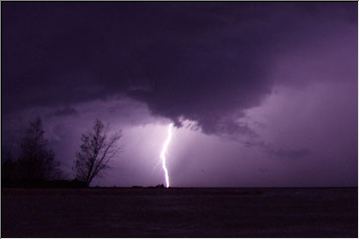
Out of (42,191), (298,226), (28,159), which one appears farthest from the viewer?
(42,191)

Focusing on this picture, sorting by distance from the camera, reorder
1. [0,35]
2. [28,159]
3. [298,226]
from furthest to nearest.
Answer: [28,159] → [298,226] → [0,35]

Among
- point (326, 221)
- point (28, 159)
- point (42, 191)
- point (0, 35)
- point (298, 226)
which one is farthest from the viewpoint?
point (42, 191)

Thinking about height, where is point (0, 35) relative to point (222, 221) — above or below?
above

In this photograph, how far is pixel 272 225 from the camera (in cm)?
1535

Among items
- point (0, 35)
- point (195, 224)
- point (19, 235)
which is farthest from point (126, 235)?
point (0, 35)

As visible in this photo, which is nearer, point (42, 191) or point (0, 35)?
point (0, 35)

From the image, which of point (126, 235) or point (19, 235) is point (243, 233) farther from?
point (19, 235)

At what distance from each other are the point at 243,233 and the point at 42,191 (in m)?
35.3

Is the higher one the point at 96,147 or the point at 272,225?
the point at 96,147

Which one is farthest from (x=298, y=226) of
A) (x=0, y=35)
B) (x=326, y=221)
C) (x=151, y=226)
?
(x=0, y=35)

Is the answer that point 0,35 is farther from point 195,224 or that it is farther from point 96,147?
point 96,147

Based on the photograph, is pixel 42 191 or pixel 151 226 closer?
pixel 151 226

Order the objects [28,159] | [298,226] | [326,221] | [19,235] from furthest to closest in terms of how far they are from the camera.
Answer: [28,159], [326,221], [298,226], [19,235]

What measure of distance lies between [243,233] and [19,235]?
17.5 feet
